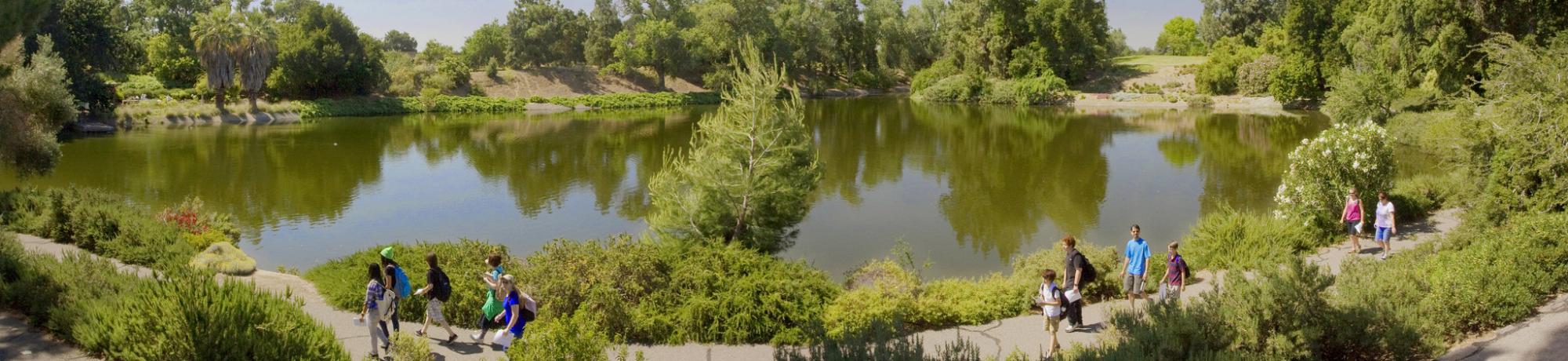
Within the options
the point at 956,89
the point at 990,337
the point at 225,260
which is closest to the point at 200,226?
the point at 225,260

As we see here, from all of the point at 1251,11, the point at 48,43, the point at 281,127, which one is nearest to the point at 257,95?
the point at 281,127

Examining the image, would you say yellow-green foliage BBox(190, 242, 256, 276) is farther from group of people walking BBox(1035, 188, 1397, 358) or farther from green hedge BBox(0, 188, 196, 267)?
group of people walking BBox(1035, 188, 1397, 358)

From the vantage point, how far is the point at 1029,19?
74250 mm

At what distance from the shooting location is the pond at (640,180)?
20.9 metres

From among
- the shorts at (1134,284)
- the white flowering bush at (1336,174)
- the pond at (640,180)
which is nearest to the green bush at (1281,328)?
the shorts at (1134,284)

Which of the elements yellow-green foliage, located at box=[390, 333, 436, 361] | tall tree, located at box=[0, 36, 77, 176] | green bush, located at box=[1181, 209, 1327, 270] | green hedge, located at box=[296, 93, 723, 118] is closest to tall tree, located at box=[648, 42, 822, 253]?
green bush, located at box=[1181, 209, 1327, 270]

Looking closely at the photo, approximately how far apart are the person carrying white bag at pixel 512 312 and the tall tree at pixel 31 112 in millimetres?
15726

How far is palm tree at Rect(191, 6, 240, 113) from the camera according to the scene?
51.3 meters

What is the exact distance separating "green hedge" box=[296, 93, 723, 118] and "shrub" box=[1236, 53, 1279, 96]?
41.6 metres

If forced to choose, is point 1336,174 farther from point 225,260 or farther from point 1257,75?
point 1257,75

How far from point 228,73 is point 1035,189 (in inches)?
1888

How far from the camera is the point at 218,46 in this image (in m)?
51.5

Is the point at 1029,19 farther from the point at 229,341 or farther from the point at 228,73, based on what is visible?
the point at 229,341

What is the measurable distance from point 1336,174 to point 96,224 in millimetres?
22792
